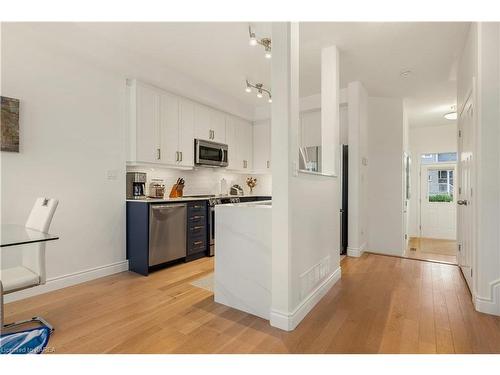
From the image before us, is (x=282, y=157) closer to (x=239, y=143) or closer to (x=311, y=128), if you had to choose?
(x=311, y=128)

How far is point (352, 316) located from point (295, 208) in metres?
1.01

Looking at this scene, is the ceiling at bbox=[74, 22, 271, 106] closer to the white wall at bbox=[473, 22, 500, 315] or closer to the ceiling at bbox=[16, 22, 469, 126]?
the ceiling at bbox=[16, 22, 469, 126]

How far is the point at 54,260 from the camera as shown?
279cm

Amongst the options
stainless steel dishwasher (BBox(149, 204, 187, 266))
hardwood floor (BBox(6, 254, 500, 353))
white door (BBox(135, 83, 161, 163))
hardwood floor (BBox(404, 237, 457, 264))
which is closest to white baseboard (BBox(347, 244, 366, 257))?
hardwood floor (BBox(6, 254, 500, 353))

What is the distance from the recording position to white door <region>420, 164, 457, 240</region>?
6.60 metres

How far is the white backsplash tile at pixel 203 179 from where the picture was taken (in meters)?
4.19

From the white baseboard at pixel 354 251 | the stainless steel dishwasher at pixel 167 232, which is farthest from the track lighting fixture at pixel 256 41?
the white baseboard at pixel 354 251

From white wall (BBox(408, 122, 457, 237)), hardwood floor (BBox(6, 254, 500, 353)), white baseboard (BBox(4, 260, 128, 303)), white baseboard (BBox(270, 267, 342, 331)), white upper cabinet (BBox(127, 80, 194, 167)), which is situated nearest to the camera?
hardwood floor (BBox(6, 254, 500, 353))

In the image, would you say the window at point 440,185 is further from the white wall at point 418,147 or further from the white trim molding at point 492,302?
the white trim molding at point 492,302

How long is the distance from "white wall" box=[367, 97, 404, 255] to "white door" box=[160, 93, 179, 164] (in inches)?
130

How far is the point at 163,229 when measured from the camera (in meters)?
3.43

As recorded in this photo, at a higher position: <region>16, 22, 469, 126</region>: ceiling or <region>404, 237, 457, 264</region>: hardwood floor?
<region>16, 22, 469, 126</region>: ceiling

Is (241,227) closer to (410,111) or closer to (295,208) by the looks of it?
(295,208)
